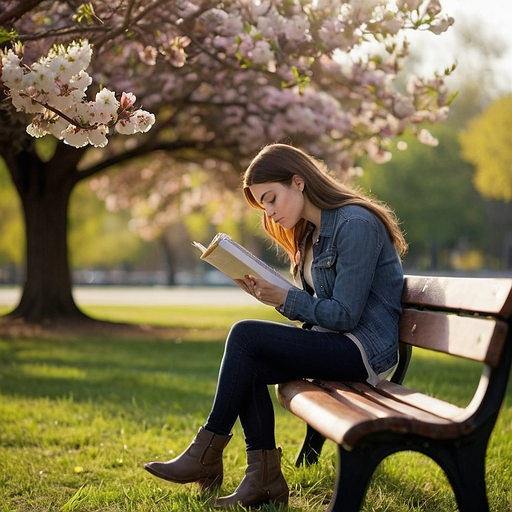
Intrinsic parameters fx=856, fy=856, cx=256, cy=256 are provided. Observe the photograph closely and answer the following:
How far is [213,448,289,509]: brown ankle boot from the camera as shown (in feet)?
11.2

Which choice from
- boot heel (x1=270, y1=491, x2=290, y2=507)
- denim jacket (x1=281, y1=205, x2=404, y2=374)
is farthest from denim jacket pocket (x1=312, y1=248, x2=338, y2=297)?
boot heel (x1=270, y1=491, x2=290, y2=507)

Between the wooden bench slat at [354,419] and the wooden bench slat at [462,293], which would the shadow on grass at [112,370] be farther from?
the wooden bench slat at [354,419]

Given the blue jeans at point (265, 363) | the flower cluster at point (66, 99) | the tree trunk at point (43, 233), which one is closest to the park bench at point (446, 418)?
the blue jeans at point (265, 363)

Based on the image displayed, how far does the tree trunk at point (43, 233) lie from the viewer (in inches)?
593

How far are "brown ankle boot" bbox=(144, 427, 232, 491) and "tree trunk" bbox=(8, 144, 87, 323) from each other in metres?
11.9

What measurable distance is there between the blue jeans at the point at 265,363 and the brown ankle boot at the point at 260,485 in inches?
1.9

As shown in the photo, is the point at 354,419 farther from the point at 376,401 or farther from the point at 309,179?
the point at 309,179

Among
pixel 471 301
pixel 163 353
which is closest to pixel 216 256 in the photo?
pixel 471 301

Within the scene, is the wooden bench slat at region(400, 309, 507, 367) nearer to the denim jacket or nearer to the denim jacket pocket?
the denim jacket

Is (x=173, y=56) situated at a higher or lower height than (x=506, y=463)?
higher

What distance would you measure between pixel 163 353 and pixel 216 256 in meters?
7.86

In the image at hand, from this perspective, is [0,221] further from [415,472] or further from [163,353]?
[415,472]

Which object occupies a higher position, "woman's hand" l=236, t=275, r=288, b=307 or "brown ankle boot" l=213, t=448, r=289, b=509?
"woman's hand" l=236, t=275, r=288, b=307

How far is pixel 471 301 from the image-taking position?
3053 mm
